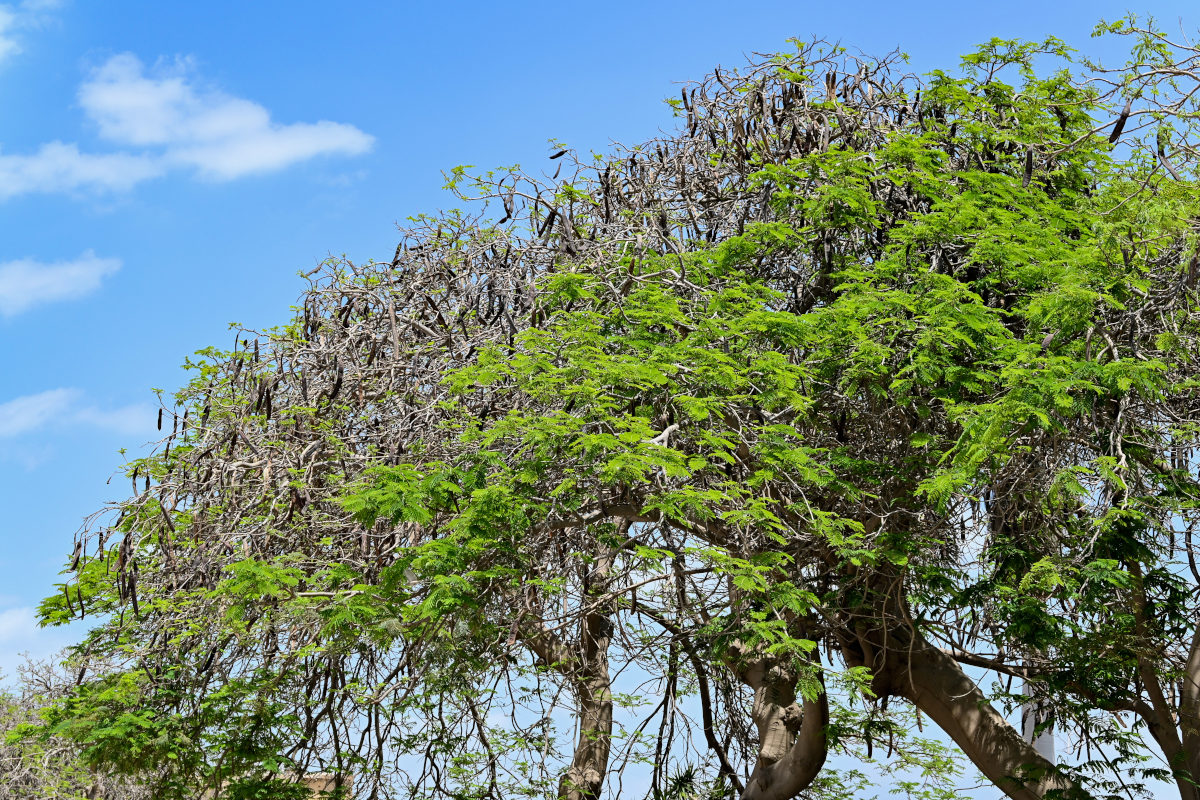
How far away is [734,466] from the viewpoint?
8.91 meters

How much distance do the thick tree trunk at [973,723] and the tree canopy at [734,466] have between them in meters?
0.03

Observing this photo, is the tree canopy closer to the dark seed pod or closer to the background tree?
the dark seed pod

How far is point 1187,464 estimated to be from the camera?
913cm

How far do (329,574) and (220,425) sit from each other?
3.32 metres

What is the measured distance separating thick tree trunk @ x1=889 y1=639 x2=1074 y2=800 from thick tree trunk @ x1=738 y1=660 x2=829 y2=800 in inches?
32.8

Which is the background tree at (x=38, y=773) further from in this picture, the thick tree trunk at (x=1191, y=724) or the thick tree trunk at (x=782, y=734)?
the thick tree trunk at (x=1191, y=724)

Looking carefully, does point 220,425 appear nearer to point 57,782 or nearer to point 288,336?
point 288,336

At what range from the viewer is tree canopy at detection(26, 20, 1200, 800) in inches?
305

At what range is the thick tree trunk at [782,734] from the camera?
34.5 ft

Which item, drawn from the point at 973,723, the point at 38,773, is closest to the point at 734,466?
the point at 973,723

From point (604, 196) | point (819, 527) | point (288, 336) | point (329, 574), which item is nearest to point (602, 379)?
point (819, 527)

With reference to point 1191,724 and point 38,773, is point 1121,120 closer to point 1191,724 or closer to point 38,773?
point 1191,724

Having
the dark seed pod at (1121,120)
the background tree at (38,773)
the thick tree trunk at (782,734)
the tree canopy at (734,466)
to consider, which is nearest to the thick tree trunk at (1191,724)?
the tree canopy at (734,466)

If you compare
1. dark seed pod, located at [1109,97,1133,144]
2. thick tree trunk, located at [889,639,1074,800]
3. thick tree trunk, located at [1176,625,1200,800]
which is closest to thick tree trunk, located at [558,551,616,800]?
thick tree trunk, located at [889,639,1074,800]
